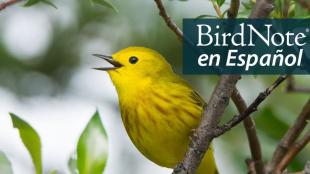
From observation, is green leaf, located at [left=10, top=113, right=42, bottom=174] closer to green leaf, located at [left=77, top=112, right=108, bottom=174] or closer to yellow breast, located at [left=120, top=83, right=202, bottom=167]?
green leaf, located at [left=77, top=112, right=108, bottom=174]

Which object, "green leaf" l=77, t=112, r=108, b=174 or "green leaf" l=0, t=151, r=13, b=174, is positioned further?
"green leaf" l=77, t=112, r=108, b=174

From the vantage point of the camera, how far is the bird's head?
3.04 metres

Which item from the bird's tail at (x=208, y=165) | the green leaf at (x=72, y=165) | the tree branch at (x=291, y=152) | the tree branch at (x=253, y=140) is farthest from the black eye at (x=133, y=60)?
the tree branch at (x=291, y=152)

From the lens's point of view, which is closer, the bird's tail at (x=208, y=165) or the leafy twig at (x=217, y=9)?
the leafy twig at (x=217, y=9)

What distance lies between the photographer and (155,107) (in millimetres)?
2893

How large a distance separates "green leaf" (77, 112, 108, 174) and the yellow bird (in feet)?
2.36

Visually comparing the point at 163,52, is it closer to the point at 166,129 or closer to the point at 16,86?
the point at 16,86

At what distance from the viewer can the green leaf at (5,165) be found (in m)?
1.97

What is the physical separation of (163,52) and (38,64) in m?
0.73

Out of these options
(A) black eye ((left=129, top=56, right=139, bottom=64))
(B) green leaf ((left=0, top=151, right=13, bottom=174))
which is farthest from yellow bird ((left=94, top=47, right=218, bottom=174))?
(B) green leaf ((left=0, top=151, right=13, bottom=174))

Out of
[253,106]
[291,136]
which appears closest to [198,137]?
[253,106]

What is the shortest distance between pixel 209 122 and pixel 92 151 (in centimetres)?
44

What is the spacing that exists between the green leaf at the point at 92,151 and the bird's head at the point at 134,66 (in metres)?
0.89

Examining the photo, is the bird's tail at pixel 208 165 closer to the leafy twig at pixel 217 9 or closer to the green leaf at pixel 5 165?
the leafy twig at pixel 217 9
